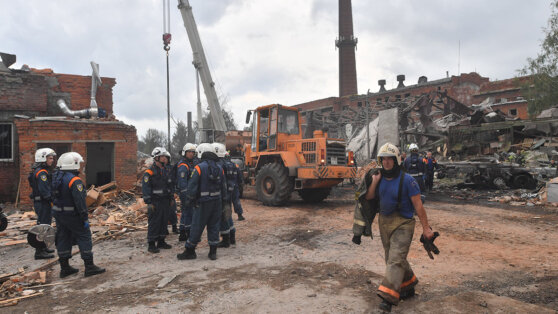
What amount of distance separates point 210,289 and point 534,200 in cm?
1069

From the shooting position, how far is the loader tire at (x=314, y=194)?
11188 mm

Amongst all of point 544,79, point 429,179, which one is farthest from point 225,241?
point 544,79

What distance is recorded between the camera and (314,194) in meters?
11.2

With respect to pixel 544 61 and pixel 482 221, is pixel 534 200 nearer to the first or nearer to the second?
pixel 482 221

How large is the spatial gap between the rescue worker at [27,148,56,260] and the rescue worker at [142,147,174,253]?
1.70 meters

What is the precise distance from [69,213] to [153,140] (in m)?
42.6

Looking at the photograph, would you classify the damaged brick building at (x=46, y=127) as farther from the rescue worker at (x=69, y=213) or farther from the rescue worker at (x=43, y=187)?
the rescue worker at (x=69, y=213)

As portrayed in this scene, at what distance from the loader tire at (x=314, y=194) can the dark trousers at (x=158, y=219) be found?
5.89m

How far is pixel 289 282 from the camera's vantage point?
4.30m

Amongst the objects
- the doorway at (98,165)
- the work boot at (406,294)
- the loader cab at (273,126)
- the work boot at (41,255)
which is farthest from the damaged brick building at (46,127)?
the work boot at (406,294)

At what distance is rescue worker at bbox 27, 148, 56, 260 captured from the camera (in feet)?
19.5

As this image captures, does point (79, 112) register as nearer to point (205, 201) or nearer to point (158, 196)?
point (158, 196)

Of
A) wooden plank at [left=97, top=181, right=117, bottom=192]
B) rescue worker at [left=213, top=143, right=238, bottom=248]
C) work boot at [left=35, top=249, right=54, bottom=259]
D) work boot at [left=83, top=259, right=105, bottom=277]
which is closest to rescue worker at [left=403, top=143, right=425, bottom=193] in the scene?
rescue worker at [left=213, top=143, right=238, bottom=248]

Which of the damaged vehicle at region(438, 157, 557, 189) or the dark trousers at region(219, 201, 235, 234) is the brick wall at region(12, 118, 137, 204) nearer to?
the dark trousers at region(219, 201, 235, 234)
